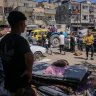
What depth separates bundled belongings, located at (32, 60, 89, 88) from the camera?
580 centimetres

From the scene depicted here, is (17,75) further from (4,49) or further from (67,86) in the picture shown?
(67,86)

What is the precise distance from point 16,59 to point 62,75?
2.00 metres

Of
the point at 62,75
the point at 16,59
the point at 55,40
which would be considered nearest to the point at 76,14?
the point at 55,40

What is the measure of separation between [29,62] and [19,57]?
13 centimetres

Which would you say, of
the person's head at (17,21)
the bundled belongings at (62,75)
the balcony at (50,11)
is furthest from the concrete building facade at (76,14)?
the person's head at (17,21)

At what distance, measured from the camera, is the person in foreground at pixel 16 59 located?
401cm

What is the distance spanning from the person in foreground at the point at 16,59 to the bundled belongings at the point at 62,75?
1744mm

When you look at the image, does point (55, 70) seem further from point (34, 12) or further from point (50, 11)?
point (50, 11)

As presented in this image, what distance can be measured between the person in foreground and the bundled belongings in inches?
68.7

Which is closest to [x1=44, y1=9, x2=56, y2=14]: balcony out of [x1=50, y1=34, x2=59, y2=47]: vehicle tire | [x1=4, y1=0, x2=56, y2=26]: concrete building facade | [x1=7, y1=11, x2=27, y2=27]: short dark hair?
[x1=4, y1=0, x2=56, y2=26]: concrete building facade

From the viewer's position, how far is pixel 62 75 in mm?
5922

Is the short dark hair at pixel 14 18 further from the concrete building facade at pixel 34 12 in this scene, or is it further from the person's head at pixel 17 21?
the concrete building facade at pixel 34 12

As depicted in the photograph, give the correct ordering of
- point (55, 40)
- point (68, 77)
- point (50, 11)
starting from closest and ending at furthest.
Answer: point (68, 77)
point (55, 40)
point (50, 11)

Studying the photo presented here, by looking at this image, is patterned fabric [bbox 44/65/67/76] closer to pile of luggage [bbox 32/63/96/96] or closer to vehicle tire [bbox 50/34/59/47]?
pile of luggage [bbox 32/63/96/96]
